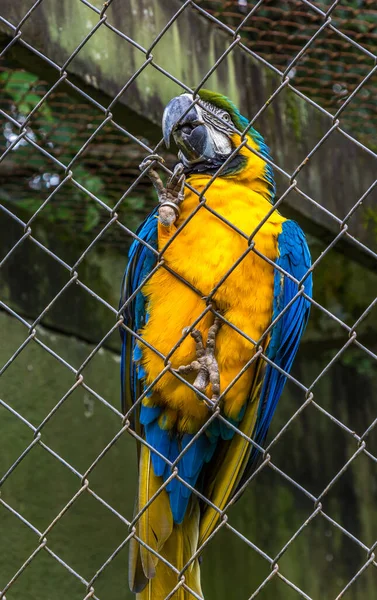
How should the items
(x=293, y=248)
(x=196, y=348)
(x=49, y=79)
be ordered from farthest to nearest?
1. (x=49, y=79)
2. (x=293, y=248)
3. (x=196, y=348)

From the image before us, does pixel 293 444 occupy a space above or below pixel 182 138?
below

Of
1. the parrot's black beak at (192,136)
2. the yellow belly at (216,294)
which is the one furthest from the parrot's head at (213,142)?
the yellow belly at (216,294)

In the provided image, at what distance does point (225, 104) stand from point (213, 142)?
16cm

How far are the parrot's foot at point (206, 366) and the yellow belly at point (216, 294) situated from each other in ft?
0.20

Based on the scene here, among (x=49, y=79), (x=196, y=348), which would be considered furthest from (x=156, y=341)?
(x=49, y=79)

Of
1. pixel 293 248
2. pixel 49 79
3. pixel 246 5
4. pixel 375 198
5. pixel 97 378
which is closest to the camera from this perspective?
pixel 293 248

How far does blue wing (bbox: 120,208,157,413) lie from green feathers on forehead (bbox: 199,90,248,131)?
413 mm

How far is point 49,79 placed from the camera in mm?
2561

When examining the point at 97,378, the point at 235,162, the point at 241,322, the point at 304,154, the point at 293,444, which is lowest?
the point at 97,378

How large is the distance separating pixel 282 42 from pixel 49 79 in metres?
0.98

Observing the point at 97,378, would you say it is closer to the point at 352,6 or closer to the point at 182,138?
the point at 182,138

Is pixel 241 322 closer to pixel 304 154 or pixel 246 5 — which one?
pixel 304 154

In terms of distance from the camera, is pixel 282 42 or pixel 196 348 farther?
pixel 282 42

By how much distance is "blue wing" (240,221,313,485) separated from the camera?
2336 millimetres
